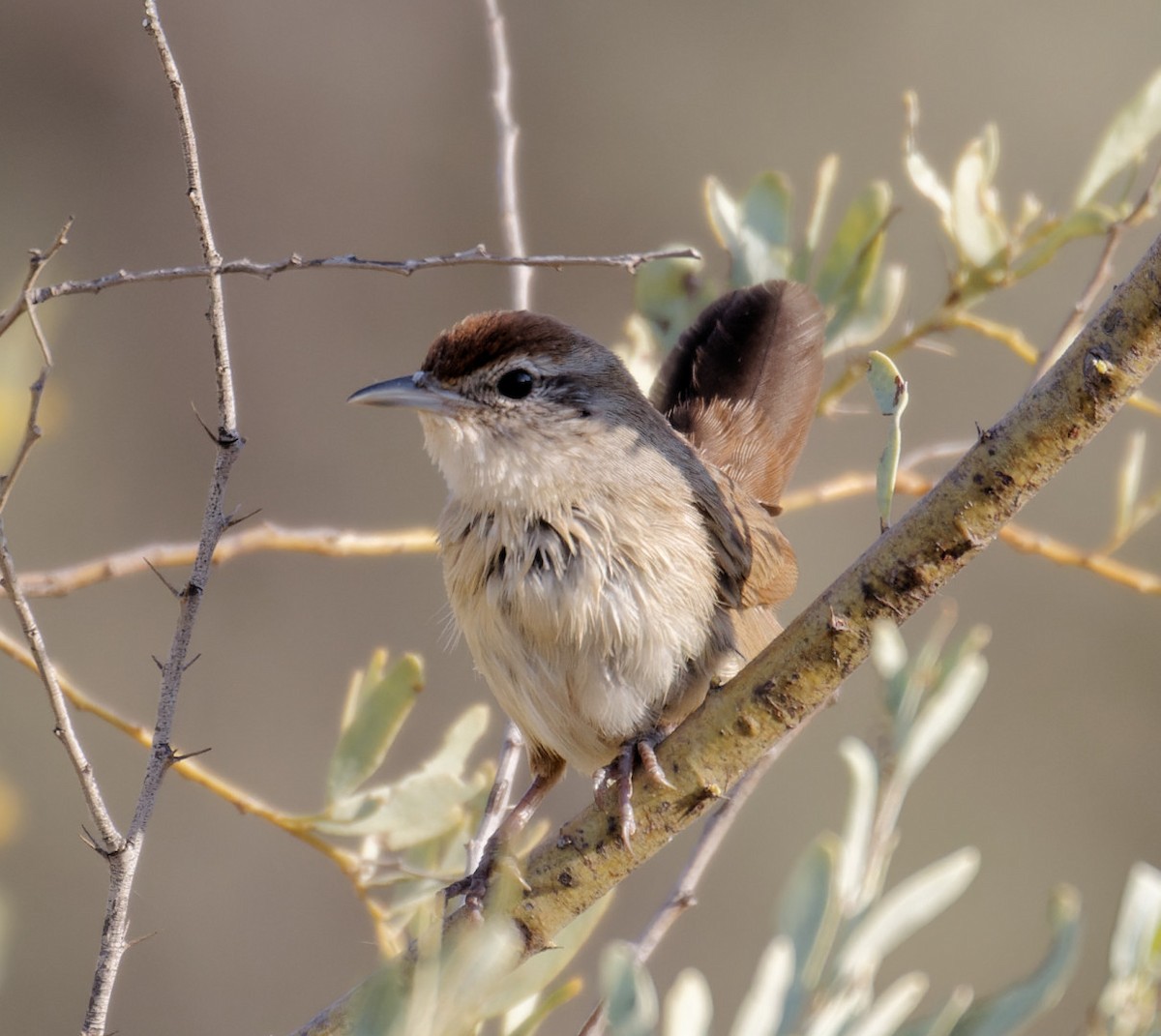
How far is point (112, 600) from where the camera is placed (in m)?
6.31

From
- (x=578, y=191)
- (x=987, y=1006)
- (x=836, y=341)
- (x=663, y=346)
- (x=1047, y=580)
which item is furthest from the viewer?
(x=578, y=191)

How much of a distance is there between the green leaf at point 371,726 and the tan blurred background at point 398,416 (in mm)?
3202

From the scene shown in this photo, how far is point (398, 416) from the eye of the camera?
22.4 ft

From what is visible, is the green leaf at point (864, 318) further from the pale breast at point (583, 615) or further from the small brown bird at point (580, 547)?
the pale breast at point (583, 615)

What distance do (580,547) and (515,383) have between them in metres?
0.43

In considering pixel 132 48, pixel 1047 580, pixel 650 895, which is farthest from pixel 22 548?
pixel 1047 580

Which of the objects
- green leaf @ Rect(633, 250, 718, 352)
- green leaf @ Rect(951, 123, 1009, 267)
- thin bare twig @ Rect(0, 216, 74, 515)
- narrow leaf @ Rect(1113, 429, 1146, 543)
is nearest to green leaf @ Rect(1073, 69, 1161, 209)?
green leaf @ Rect(951, 123, 1009, 267)

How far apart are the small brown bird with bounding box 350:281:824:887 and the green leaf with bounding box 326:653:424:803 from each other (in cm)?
24

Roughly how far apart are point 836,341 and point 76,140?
4.52 meters

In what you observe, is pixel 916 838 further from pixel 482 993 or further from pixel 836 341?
pixel 482 993

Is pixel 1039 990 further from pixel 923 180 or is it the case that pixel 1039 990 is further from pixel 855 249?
pixel 855 249

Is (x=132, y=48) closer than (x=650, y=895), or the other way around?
(x=650, y=895)

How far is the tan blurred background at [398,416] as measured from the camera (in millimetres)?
5930

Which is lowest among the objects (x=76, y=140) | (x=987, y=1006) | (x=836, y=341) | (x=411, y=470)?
(x=987, y=1006)
